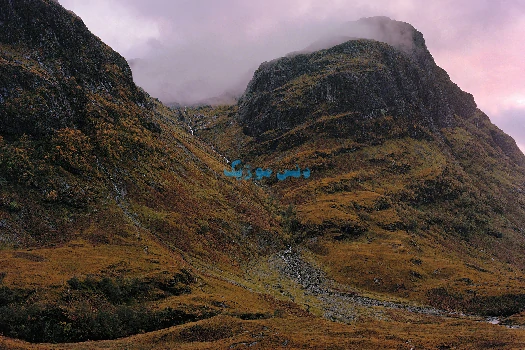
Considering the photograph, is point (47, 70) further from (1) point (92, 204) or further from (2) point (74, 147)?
(1) point (92, 204)

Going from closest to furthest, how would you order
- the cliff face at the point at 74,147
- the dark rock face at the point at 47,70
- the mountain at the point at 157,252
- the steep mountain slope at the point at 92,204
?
the mountain at the point at 157,252 < the steep mountain slope at the point at 92,204 < the cliff face at the point at 74,147 < the dark rock face at the point at 47,70

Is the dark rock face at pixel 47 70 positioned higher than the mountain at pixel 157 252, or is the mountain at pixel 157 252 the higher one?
the dark rock face at pixel 47 70

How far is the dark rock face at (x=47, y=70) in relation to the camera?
4577 inches

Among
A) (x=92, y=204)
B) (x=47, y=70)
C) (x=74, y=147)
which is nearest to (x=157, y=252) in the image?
(x=92, y=204)

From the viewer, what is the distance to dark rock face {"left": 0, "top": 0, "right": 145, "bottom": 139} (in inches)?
4577

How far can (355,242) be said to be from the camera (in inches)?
7298

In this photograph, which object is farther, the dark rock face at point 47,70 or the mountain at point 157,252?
the dark rock face at point 47,70

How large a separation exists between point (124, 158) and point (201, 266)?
160 feet

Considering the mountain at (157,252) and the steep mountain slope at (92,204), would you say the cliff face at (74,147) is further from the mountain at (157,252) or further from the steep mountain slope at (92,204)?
the mountain at (157,252)

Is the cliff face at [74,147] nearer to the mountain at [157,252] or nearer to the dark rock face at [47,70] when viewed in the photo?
the dark rock face at [47,70]

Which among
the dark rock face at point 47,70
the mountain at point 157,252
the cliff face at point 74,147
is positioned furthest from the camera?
the dark rock face at point 47,70

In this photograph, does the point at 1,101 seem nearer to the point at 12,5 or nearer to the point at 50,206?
the point at 50,206

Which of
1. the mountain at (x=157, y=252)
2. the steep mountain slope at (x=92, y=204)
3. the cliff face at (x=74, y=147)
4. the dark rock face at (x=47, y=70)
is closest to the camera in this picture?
the mountain at (x=157, y=252)

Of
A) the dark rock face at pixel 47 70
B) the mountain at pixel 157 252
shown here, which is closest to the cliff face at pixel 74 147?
the dark rock face at pixel 47 70
